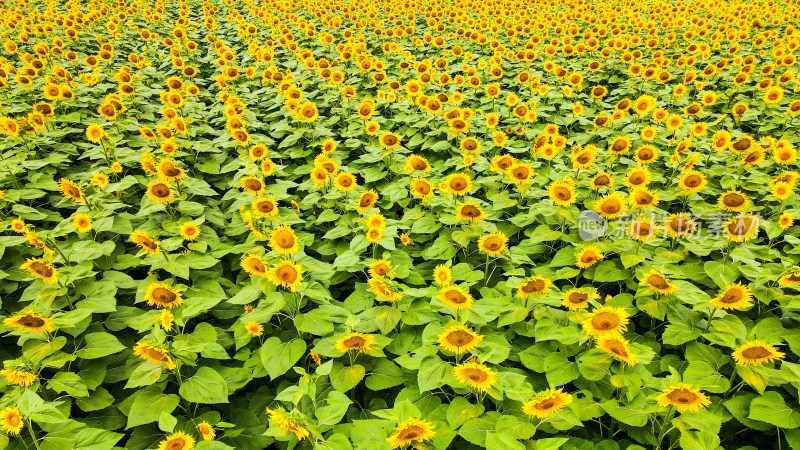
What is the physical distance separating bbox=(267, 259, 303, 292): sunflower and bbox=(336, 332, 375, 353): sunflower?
1.81 ft

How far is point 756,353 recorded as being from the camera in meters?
2.57

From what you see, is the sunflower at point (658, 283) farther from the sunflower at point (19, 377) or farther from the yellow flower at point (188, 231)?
the sunflower at point (19, 377)

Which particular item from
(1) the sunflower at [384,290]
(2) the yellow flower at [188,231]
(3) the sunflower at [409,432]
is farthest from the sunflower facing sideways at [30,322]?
(3) the sunflower at [409,432]

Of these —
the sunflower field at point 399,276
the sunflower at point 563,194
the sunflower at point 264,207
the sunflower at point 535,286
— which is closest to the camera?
the sunflower field at point 399,276

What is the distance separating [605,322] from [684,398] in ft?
1.91

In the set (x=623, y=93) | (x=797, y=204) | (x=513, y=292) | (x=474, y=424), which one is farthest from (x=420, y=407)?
(x=623, y=93)

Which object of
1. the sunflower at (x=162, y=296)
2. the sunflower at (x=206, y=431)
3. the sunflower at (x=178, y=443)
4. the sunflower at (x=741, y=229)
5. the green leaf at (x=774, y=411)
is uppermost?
the sunflower at (x=741, y=229)

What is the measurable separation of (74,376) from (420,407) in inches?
93.9

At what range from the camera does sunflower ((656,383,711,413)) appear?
2287mm

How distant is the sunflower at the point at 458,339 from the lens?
2.68 meters

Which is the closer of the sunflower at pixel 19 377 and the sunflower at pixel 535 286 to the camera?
the sunflower at pixel 19 377

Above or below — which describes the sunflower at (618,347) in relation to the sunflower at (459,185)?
below

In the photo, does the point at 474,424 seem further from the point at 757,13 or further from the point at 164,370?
the point at 757,13

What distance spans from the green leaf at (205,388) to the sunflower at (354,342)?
0.82m
